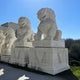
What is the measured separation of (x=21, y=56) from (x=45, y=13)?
98.1 inches

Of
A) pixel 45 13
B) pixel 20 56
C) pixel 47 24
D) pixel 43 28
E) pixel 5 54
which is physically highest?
pixel 45 13

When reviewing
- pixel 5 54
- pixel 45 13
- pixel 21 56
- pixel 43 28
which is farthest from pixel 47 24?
pixel 5 54

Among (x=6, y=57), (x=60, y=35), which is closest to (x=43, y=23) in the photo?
(x=60, y=35)

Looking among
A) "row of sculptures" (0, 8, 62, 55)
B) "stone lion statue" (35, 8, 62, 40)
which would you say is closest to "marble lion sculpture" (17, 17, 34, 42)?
"row of sculptures" (0, 8, 62, 55)

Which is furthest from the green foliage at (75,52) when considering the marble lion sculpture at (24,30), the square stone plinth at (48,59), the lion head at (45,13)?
the lion head at (45,13)

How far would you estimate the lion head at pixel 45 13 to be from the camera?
360 cm

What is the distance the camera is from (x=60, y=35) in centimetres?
→ 409

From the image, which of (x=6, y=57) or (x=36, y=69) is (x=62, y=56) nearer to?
(x=36, y=69)

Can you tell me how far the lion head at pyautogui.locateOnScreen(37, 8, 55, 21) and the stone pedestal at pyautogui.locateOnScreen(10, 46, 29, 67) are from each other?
1820 millimetres

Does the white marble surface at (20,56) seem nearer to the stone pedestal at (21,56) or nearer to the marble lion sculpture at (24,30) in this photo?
the stone pedestal at (21,56)

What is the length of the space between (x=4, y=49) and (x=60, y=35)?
405cm

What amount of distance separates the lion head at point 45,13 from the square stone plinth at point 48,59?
1484mm

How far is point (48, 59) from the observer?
3160 mm

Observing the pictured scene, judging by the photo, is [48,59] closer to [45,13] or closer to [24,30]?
[45,13]
